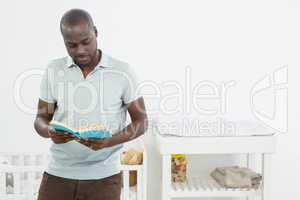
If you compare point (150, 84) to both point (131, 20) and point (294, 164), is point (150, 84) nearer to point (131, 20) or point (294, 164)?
point (131, 20)

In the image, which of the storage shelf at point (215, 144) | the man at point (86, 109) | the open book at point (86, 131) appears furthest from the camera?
the storage shelf at point (215, 144)

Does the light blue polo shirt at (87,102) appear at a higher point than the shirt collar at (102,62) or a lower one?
lower

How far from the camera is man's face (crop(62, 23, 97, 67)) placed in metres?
1.41

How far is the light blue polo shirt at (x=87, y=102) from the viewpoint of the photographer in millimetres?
1464

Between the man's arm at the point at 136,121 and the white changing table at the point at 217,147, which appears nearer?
the man's arm at the point at 136,121

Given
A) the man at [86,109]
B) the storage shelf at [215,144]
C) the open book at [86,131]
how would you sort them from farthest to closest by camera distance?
the storage shelf at [215,144], the man at [86,109], the open book at [86,131]

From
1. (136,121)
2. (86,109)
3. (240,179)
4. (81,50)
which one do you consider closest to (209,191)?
(240,179)

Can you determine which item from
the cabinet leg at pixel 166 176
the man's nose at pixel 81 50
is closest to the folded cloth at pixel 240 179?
the cabinet leg at pixel 166 176

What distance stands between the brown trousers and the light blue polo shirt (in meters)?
0.02

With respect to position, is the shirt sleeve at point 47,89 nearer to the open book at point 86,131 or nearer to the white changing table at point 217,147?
the open book at point 86,131

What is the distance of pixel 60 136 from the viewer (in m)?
1.39

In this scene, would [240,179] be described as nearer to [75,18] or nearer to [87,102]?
Answer: [87,102]

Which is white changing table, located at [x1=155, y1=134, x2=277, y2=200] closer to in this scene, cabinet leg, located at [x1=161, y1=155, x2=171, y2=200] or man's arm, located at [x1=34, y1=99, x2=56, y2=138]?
cabinet leg, located at [x1=161, y1=155, x2=171, y2=200]

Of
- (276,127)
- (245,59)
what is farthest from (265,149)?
(245,59)
